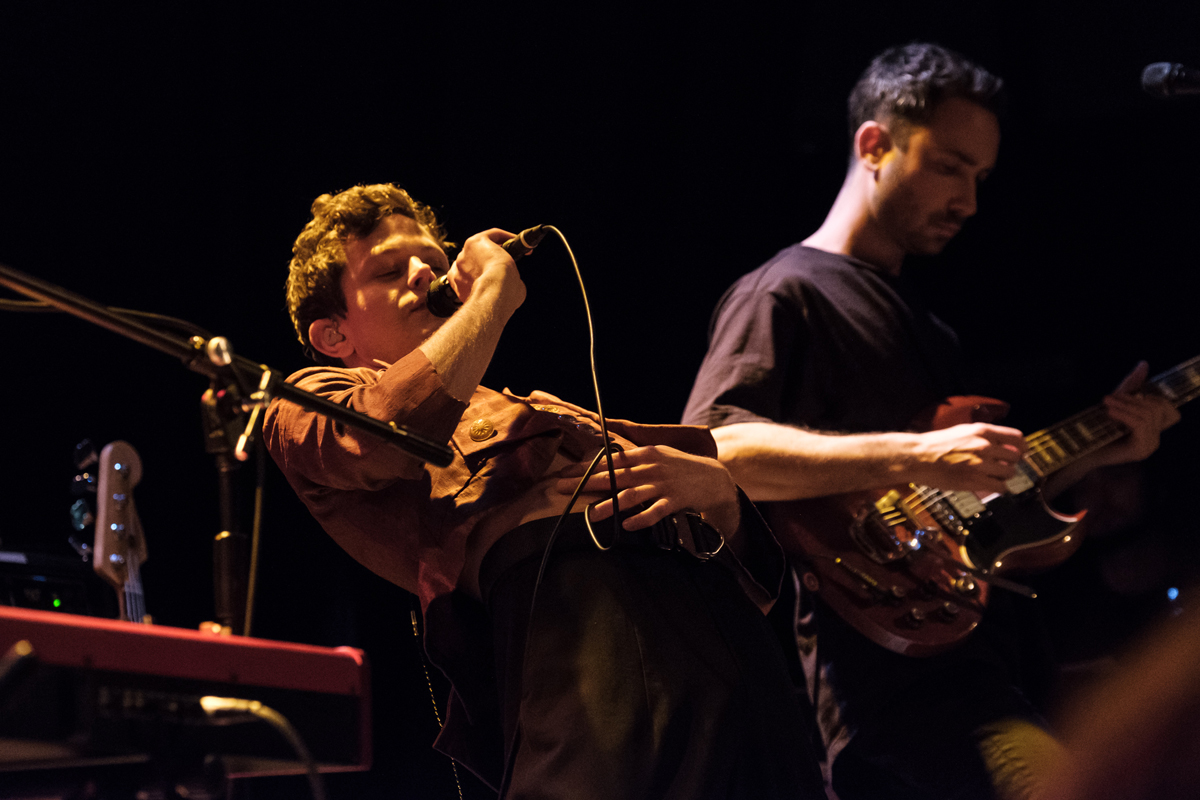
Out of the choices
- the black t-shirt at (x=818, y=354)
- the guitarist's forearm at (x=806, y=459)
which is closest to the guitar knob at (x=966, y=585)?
the guitarist's forearm at (x=806, y=459)

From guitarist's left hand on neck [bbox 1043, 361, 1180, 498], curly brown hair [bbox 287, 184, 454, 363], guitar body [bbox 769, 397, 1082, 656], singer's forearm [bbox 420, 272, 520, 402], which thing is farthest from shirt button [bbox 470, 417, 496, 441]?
guitarist's left hand on neck [bbox 1043, 361, 1180, 498]

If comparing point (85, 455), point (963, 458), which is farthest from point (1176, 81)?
point (85, 455)

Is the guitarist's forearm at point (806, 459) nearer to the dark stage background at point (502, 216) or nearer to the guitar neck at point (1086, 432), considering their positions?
the guitar neck at point (1086, 432)

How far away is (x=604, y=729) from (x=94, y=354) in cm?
243

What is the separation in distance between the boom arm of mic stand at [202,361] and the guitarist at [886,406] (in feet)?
3.59

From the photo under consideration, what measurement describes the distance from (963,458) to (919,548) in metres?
0.23

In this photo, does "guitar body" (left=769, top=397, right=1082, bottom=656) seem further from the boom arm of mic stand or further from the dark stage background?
the boom arm of mic stand

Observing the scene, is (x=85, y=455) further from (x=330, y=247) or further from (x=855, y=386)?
(x=855, y=386)

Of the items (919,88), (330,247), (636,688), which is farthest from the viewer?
(919,88)

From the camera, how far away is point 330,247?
87.5 inches

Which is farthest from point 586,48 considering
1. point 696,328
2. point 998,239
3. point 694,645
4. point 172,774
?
point 172,774

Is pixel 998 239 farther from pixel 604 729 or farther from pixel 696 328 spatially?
pixel 604 729

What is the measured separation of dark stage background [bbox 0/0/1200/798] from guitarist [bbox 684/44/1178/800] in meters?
0.89

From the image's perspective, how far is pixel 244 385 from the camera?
1.27 metres
